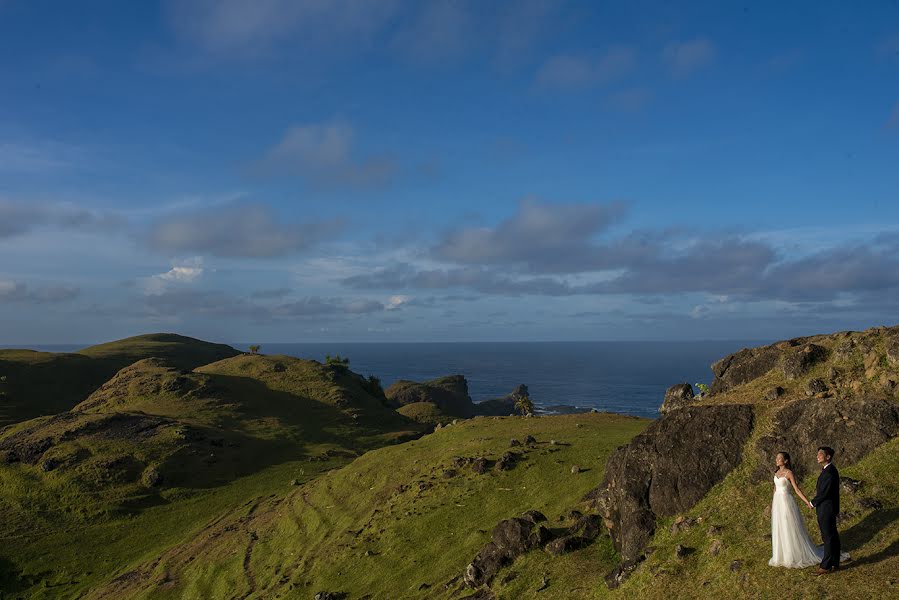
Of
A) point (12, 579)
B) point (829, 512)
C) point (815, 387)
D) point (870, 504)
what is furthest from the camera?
point (12, 579)

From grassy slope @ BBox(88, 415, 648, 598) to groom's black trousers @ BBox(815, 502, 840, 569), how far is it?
10704 millimetres

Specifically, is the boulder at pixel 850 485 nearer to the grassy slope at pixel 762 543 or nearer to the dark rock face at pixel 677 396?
the grassy slope at pixel 762 543

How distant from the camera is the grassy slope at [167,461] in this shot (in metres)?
62.7

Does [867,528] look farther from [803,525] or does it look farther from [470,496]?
[470,496]

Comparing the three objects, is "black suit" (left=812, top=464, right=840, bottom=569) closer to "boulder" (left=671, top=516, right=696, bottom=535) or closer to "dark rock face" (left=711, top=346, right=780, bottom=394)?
"boulder" (left=671, top=516, right=696, bottom=535)

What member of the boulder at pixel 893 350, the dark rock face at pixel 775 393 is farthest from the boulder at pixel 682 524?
the boulder at pixel 893 350

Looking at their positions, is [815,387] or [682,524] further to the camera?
[815,387]

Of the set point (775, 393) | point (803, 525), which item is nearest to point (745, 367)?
point (775, 393)

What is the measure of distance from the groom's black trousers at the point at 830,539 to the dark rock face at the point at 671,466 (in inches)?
298

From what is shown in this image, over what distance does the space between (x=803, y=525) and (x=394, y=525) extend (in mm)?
31728

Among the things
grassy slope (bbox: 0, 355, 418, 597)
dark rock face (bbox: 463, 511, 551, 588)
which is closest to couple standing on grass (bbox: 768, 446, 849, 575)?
dark rock face (bbox: 463, 511, 551, 588)

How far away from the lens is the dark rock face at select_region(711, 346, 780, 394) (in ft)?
111

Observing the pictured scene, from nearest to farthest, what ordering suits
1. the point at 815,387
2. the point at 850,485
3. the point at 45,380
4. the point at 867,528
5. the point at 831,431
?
the point at 867,528
the point at 850,485
the point at 831,431
the point at 815,387
the point at 45,380

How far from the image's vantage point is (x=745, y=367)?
114 ft
